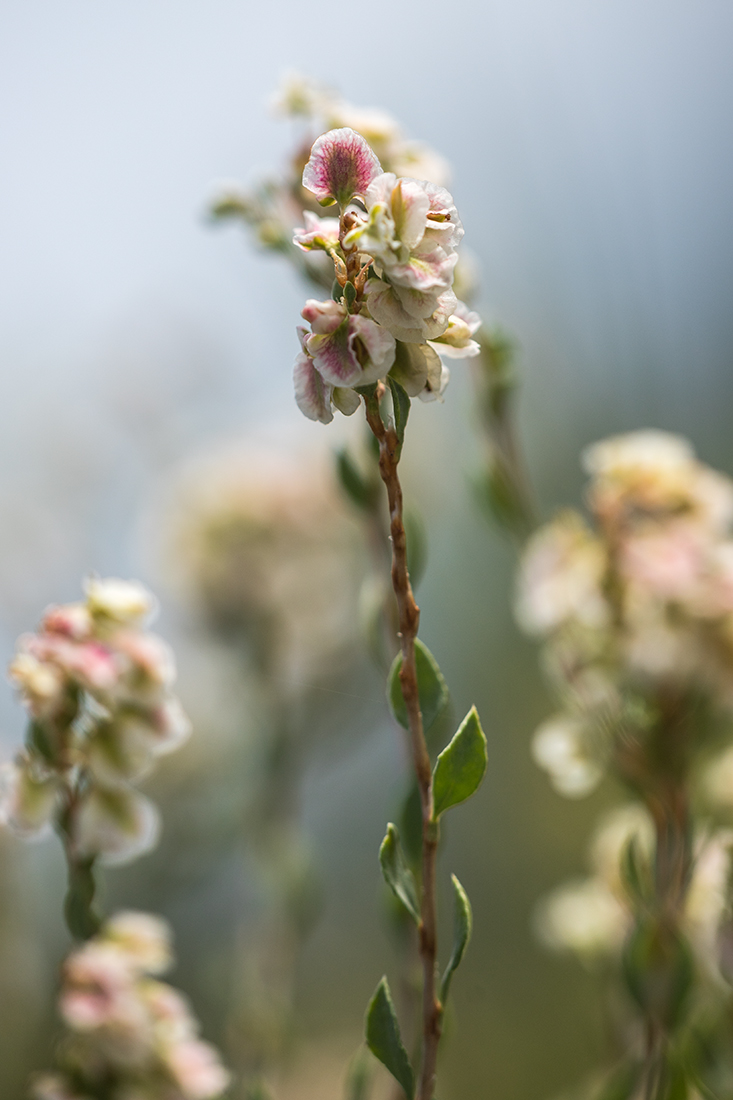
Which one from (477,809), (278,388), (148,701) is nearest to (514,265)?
(278,388)

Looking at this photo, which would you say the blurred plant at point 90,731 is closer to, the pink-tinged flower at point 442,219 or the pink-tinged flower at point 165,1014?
the pink-tinged flower at point 165,1014

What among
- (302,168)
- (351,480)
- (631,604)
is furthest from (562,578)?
(302,168)

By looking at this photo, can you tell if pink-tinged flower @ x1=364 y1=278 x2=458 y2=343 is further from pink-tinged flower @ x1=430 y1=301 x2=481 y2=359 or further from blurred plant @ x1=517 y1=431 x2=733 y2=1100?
blurred plant @ x1=517 y1=431 x2=733 y2=1100

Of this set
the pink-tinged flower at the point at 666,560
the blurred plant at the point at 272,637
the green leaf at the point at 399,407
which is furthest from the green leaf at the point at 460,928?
the blurred plant at the point at 272,637

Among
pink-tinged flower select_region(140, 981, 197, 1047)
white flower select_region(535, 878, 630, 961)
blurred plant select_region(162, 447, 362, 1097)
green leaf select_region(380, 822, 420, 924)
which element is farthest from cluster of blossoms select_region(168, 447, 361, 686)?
green leaf select_region(380, 822, 420, 924)

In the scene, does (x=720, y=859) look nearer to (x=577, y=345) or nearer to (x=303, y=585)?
(x=303, y=585)

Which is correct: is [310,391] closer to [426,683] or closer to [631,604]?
[426,683]
